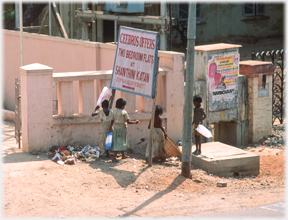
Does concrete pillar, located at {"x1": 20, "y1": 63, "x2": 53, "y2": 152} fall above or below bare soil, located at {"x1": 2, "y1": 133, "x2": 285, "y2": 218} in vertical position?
above

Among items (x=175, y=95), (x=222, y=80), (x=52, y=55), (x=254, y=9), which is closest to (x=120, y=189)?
(x=175, y=95)

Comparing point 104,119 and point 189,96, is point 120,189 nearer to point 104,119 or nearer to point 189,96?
point 104,119

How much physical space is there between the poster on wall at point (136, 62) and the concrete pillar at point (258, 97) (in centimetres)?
373

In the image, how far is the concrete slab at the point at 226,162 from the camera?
8359 millimetres

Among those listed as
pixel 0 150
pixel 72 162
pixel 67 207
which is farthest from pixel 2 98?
pixel 67 207

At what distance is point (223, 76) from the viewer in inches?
404

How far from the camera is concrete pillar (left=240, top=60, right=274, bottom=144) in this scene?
1085cm

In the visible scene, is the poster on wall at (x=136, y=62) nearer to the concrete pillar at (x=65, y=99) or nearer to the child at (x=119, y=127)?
the child at (x=119, y=127)

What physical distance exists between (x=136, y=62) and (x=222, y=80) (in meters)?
2.83

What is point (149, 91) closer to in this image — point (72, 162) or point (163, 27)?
point (72, 162)

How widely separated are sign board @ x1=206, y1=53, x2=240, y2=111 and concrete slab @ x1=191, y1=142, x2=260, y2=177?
163 cm

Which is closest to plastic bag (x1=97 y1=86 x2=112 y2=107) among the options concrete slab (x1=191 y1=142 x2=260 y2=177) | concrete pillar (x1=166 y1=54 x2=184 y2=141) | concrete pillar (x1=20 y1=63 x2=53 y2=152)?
concrete pillar (x1=20 y1=63 x2=53 y2=152)

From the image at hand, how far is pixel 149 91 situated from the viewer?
26.0ft

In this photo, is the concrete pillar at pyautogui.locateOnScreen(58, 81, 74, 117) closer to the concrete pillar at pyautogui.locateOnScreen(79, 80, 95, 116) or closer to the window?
the concrete pillar at pyautogui.locateOnScreen(79, 80, 95, 116)
